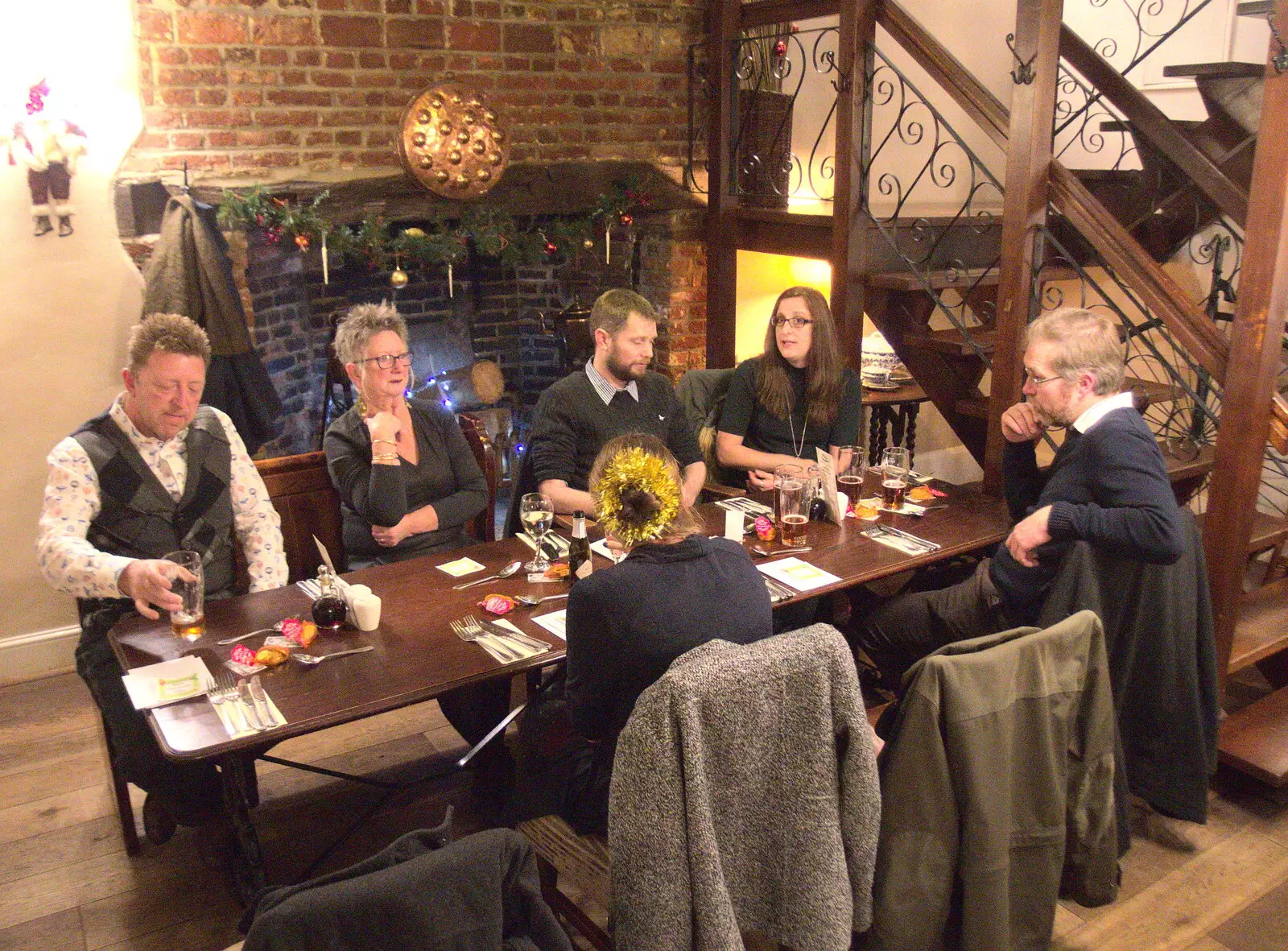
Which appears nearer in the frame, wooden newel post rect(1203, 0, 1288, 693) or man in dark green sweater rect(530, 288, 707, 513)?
wooden newel post rect(1203, 0, 1288, 693)

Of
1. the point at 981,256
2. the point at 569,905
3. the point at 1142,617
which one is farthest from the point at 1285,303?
the point at 569,905

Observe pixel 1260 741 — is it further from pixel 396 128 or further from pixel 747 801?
pixel 396 128

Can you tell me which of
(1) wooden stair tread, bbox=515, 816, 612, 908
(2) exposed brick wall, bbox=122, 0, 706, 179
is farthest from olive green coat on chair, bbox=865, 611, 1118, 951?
(2) exposed brick wall, bbox=122, 0, 706, 179

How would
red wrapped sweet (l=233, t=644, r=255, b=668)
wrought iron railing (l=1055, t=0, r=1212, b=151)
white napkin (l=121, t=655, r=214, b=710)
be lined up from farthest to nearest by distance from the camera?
wrought iron railing (l=1055, t=0, r=1212, b=151), red wrapped sweet (l=233, t=644, r=255, b=668), white napkin (l=121, t=655, r=214, b=710)

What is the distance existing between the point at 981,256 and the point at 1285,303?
5.74 ft

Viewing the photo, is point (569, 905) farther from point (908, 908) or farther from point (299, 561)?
point (299, 561)

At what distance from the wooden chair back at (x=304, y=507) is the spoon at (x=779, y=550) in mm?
1224

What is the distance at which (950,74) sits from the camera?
12.6 ft

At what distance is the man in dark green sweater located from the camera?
3.39m

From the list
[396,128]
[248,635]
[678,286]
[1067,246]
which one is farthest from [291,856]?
[1067,246]

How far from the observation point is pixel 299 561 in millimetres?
3277

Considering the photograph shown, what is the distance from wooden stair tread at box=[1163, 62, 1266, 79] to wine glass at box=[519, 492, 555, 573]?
3407mm

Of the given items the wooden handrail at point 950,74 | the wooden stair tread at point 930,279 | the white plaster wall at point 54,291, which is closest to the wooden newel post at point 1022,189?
the wooden handrail at point 950,74

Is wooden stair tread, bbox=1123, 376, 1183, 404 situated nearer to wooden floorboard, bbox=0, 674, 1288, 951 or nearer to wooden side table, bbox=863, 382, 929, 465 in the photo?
wooden side table, bbox=863, 382, 929, 465
